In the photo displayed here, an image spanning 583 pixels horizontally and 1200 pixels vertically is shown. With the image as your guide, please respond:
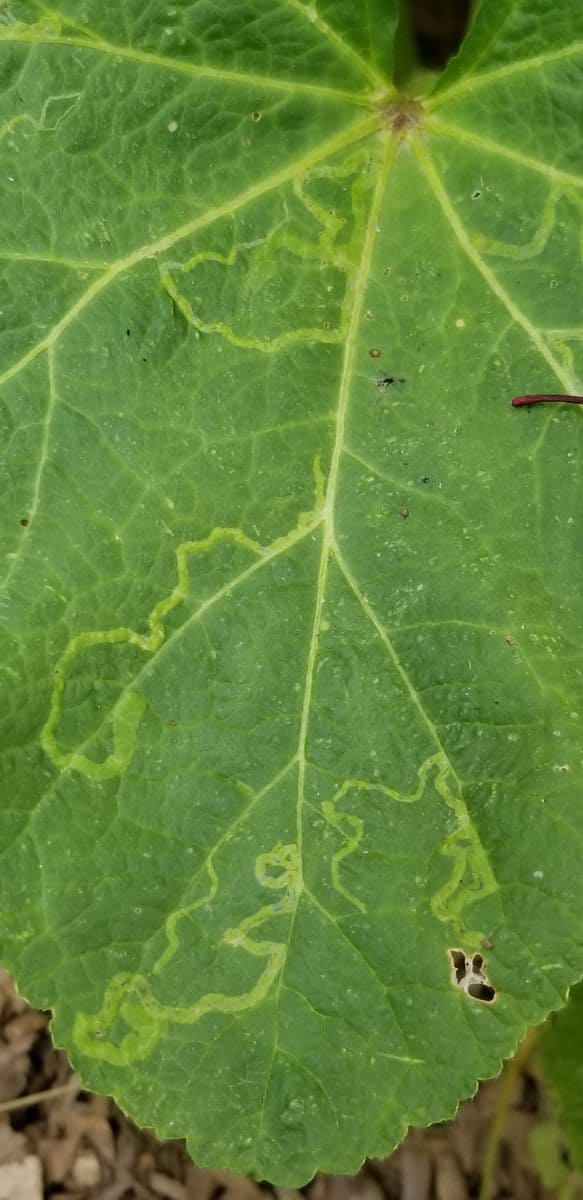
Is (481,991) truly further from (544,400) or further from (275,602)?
(544,400)

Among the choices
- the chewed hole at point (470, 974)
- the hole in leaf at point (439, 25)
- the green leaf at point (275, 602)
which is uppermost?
the hole in leaf at point (439, 25)

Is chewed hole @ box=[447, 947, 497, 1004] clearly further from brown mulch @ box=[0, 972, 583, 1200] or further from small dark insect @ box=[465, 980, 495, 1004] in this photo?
brown mulch @ box=[0, 972, 583, 1200]

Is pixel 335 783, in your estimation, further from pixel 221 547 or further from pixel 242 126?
pixel 242 126

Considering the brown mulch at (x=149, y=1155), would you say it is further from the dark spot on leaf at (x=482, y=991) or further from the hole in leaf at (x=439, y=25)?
the hole in leaf at (x=439, y=25)

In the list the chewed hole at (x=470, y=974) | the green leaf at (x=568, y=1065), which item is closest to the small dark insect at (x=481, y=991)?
the chewed hole at (x=470, y=974)

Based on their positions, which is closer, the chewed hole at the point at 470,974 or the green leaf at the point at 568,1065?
the chewed hole at the point at 470,974

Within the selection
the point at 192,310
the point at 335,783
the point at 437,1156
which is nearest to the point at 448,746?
the point at 335,783
